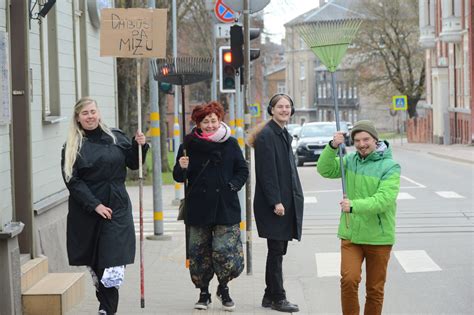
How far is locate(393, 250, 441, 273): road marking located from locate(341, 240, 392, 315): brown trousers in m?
4.19

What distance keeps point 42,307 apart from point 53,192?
8.96ft

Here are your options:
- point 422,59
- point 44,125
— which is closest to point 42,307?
point 44,125

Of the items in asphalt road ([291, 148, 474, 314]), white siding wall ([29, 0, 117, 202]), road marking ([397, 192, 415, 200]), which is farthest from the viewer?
road marking ([397, 192, 415, 200])

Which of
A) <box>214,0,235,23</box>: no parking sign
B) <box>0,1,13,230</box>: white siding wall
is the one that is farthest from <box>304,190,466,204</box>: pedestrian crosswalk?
<box>0,1,13,230</box>: white siding wall

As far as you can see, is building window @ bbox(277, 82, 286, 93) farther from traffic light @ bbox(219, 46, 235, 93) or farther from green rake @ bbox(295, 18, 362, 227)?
green rake @ bbox(295, 18, 362, 227)

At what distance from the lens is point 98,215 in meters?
7.80

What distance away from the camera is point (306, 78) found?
132750 millimetres

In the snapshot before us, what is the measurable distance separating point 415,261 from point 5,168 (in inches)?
220

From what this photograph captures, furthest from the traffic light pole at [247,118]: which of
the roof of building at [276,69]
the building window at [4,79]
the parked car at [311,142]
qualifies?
the roof of building at [276,69]

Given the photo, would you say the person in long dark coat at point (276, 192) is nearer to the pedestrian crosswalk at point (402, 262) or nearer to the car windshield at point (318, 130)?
the pedestrian crosswalk at point (402, 262)

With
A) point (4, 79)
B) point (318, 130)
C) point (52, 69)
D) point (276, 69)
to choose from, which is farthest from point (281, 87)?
point (4, 79)

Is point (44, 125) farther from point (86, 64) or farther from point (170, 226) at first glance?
point (170, 226)

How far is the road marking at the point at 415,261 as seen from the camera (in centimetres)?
1186

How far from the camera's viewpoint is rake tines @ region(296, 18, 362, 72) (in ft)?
27.7
